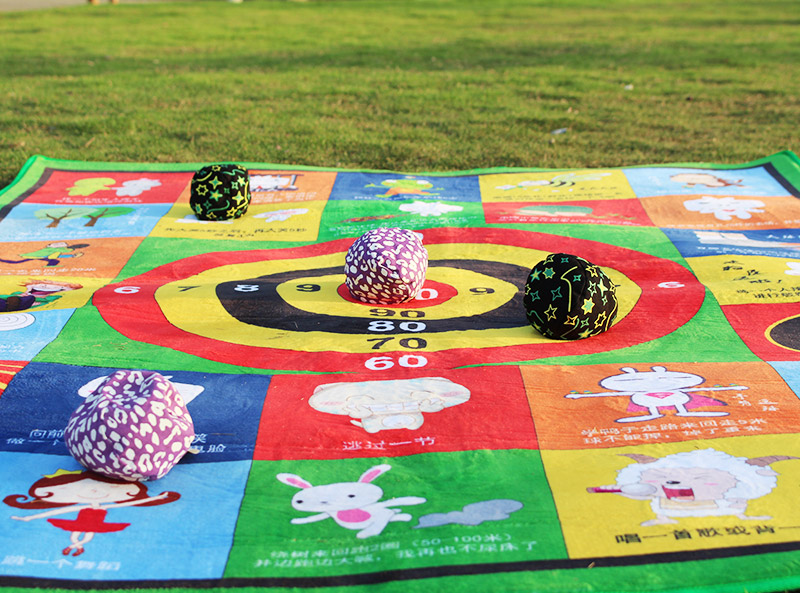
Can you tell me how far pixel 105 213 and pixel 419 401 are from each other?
415 centimetres

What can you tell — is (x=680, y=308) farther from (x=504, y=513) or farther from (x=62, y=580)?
(x=62, y=580)

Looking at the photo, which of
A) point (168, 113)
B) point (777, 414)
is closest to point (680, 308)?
point (777, 414)

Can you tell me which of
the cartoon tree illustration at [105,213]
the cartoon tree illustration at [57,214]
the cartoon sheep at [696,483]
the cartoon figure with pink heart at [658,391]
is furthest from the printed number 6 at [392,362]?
the cartoon tree illustration at [57,214]

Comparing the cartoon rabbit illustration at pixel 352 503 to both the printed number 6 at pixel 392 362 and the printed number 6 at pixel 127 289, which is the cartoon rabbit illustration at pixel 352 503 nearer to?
the printed number 6 at pixel 392 362

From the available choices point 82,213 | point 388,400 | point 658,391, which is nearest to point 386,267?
point 388,400

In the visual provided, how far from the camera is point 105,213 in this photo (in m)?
6.69

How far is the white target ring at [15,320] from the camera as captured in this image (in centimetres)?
456

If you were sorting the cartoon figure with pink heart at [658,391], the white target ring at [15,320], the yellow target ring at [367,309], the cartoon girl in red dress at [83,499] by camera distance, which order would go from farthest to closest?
1. the white target ring at [15,320]
2. the yellow target ring at [367,309]
3. the cartoon figure with pink heart at [658,391]
4. the cartoon girl in red dress at [83,499]

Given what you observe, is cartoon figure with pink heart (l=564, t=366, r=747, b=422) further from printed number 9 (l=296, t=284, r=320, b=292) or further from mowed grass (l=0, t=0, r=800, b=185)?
mowed grass (l=0, t=0, r=800, b=185)

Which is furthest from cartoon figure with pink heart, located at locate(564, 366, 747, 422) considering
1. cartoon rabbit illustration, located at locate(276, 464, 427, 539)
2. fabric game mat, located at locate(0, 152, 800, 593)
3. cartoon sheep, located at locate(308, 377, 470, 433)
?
cartoon rabbit illustration, located at locate(276, 464, 427, 539)

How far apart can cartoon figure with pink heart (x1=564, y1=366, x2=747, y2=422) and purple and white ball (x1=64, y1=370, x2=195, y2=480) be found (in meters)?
1.88

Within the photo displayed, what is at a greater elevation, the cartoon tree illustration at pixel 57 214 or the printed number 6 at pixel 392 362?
the cartoon tree illustration at pixel 57 214

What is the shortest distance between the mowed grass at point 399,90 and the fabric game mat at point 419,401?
2346 mm

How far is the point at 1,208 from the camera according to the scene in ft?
22.0
